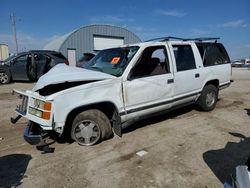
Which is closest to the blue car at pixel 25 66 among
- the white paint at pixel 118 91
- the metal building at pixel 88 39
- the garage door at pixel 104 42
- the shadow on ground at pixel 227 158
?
the white paint at pixel 118 91

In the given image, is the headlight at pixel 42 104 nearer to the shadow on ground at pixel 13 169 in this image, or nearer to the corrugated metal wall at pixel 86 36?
the shadow on ground at pixel 13 169

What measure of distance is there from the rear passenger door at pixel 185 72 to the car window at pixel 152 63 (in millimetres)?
239

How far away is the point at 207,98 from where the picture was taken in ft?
21.5

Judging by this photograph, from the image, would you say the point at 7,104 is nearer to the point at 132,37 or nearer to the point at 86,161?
the point at 86,161

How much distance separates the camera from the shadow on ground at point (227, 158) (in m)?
3.49

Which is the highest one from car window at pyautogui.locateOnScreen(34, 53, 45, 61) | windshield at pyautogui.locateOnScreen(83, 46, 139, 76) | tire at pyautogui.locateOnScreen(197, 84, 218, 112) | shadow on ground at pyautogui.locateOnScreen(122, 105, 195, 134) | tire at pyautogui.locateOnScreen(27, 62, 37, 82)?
car window at pyautogui.locateOnScreen(34, 53, 45, 61)

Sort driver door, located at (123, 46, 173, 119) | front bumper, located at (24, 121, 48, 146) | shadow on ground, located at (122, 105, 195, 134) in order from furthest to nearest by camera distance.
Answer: shadow on ground, located at (122, 105, 195, 134) → driver door, located at (123, 46, 173, 119) → front bumper, located at (24, 121, 48, 146)

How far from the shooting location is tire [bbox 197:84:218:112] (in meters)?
6.43

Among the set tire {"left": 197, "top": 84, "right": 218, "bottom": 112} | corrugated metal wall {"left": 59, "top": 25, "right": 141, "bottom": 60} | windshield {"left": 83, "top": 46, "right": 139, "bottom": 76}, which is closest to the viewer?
windshield {"left": 83, "top": 46, "right": 139, "bottom": 76}

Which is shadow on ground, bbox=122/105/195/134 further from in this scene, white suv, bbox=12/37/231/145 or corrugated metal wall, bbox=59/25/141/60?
corrugated metal wall, bbox=59/25/141/60

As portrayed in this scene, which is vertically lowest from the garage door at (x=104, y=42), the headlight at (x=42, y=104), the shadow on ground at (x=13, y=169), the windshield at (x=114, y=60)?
the shadow on ground at (x=13, y=169)

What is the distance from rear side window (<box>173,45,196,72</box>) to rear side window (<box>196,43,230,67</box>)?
460 millimetres

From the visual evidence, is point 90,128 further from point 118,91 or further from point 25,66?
point 25,66

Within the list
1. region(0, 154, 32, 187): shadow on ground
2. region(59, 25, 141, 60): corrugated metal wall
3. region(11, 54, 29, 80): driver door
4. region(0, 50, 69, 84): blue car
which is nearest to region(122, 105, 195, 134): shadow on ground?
region(0, 154, 32, 187): shadow on ground
